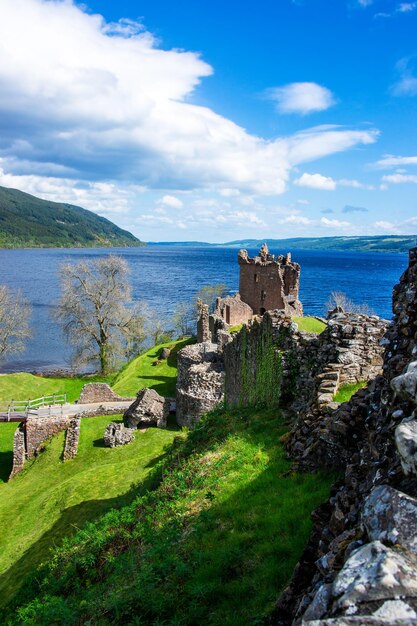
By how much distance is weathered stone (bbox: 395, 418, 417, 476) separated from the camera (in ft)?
11.5

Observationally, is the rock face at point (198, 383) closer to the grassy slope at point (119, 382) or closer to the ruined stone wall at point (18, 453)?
the grassy slope at point (119, 382)

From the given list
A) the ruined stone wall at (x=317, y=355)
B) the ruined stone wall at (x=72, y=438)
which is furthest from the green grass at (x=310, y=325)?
the ruined stone wall at (x=72, y=438)

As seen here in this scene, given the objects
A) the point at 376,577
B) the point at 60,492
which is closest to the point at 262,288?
the point at 60,492

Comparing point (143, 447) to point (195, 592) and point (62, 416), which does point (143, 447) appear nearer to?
point (62, 416)

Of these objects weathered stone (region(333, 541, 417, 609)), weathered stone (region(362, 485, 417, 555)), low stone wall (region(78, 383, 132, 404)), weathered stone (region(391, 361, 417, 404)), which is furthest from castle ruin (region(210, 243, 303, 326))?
weathered stone (region(333, 541, 417, 609))

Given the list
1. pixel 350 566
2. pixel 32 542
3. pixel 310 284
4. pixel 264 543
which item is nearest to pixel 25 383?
pixel 32 542

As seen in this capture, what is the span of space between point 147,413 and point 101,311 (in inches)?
1084

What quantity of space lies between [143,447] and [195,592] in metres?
22.7

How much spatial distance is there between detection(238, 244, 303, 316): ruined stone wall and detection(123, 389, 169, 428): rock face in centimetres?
2239

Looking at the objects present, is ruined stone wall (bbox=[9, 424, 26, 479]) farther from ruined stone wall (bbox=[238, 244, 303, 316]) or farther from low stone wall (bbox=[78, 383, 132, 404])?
ruined stone wall (bbox=[238, 244, 303, 316])

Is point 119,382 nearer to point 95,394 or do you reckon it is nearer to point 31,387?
point 95,394

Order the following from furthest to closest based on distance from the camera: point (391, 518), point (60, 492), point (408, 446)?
point (60, 492) < point (408, 446) < point (391, 518)

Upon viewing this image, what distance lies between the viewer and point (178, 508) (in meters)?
10.2

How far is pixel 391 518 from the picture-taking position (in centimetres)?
333
